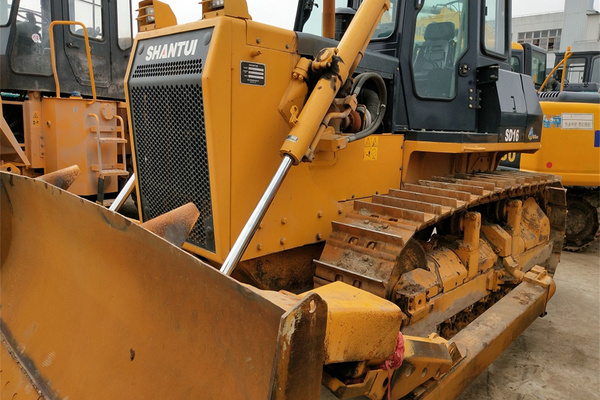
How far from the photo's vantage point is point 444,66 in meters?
3.38

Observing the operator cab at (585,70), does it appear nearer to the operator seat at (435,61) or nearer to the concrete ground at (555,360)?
the concrete ground at (555,360)

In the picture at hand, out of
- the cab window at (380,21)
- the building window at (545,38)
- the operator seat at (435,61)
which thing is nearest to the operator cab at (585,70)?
the operator seat at (435,61)

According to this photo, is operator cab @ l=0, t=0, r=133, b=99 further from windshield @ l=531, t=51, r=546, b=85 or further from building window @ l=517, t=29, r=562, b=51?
building window @ l=517, t=29, r=562, b=51

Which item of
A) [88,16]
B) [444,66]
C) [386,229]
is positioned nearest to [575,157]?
[444,66]

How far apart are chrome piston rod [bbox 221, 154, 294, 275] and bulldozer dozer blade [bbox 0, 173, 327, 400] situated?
39 centimetres

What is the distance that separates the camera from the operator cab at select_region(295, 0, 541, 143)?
3135mm

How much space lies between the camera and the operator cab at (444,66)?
10.3ft

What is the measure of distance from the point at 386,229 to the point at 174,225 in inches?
47.2

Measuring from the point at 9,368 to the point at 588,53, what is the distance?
40.3 ft

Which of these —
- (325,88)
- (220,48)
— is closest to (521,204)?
(325,88)

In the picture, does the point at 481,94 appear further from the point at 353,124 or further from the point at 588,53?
the point at 588,53

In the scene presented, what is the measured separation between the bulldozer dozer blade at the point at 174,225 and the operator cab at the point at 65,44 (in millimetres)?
4843

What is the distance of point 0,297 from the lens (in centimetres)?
249

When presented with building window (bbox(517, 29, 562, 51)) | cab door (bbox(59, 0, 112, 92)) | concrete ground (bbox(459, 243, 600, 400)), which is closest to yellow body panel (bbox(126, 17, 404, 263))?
concrete ground (bbox(459, 243, 600, 400))
